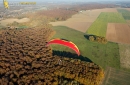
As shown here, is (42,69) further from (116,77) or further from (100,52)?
(100,52)

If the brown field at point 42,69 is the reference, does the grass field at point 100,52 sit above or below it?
below

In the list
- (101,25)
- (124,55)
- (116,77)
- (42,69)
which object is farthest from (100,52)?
(101,25)

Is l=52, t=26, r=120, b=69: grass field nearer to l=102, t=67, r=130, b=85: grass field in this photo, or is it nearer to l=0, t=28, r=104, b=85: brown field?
l=102, t=67, r=130, b=85: grass field

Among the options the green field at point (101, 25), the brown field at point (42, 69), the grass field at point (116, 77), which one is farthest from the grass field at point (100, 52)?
the green field at point (101, 25)

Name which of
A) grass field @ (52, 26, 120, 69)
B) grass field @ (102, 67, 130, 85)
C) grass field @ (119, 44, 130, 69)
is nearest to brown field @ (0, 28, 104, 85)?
grass field @ (102, 67, 130, 85)

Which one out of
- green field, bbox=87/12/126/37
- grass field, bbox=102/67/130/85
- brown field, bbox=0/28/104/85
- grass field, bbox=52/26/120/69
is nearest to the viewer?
brown field, bbox=0/28/104/85

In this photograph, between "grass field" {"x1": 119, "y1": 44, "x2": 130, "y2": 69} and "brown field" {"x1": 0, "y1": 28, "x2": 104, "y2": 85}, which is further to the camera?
"grass field" {"x1": 119, "y1": 44, "x2": 130, "y2": 69}

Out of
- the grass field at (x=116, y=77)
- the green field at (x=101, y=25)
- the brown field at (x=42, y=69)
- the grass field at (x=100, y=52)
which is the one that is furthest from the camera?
the green field at (x=101, y=25)

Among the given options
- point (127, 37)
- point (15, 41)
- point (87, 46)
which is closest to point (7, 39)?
point (15, 41)

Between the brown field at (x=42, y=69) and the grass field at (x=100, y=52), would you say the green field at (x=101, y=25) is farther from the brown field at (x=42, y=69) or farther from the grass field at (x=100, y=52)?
the brown field at (x=42, y=69)
